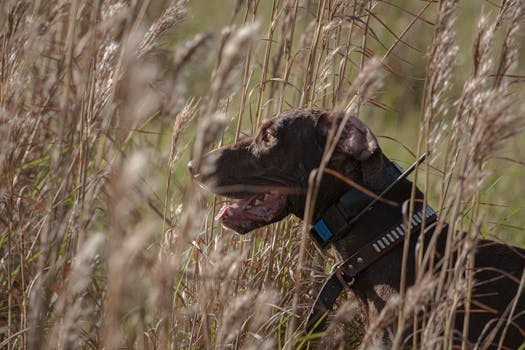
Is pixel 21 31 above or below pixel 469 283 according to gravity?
above

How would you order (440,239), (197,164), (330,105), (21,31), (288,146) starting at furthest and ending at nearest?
1. (330,105)
2. (288,146)
3. (440,239)
4. (21,31)
5. (197,164)

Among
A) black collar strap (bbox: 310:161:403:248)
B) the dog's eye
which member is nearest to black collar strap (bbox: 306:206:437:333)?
black collar strap (bbox: 310:161:403:248)

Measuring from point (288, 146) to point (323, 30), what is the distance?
526mm

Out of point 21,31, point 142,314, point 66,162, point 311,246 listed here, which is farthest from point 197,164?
point 311,246

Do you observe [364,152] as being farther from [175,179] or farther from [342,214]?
[175,179]

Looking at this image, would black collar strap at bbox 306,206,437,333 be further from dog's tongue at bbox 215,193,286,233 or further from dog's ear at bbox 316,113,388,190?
dog's tongue at bbox 215,193,286,233

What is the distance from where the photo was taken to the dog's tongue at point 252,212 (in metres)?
3.18

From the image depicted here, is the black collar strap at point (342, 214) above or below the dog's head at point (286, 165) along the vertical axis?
below

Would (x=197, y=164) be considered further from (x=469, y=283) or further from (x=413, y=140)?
(x=413, y=140)

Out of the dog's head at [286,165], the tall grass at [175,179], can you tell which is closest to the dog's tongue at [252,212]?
the dog's head at [286,165]

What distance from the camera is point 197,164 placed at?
1.75 m

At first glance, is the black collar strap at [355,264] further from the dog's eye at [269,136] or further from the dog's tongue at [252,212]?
the dog's eye at [269,136]

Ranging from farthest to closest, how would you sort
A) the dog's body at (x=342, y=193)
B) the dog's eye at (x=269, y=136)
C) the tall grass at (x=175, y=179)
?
the dog's eye at (x=269, y=136)
the dog's body at (x=342, y=193)
the tall grass at (x=175, y=179)

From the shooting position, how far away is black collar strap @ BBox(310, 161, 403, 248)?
3.26m
